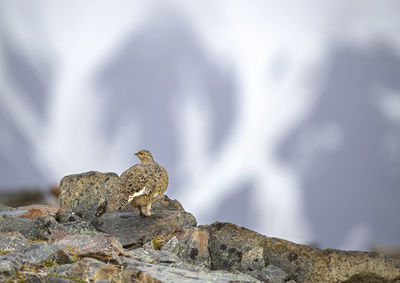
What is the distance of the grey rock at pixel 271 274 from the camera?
31.0 feet

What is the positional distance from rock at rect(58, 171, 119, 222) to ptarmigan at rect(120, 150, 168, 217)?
1.35 metres

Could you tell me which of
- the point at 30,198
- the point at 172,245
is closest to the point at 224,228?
the point at 172,245

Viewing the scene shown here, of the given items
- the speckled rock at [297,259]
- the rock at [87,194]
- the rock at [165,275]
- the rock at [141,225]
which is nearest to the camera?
the rock at [165,275]

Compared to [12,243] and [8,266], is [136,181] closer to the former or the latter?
[12,243]

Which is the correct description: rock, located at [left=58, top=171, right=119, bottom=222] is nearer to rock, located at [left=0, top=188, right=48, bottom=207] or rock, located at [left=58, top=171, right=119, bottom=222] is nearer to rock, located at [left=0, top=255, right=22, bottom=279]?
rock, located at [left=0, top=255, right=22, bottom=279]

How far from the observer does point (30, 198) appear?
1072 inches

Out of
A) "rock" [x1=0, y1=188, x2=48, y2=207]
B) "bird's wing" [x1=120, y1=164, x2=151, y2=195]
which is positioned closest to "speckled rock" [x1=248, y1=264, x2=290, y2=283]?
"bird's wing" [x1=120, y1=164, x2=151, y2=195]

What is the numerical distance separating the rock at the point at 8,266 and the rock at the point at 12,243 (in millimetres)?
1330

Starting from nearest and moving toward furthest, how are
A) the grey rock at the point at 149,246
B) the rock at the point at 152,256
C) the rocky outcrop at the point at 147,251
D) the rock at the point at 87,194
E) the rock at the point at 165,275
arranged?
the rock at the point at 165,275, the rocky outcrop at the point at 147,251, the rock at the point at 152,256, the grey rock at the point at 149,246, the rock at the point at 87,194

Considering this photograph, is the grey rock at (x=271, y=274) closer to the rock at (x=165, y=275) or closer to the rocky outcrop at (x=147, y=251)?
the rocky outcrop at (x=147, y=251)

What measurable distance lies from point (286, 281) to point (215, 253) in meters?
1.54

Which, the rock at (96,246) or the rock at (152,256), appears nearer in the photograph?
the rock at (96,246)

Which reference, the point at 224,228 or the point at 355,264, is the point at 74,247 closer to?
the point at 224,228

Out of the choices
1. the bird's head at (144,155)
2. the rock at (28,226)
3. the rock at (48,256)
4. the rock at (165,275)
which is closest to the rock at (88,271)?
the rock at (165,275)
